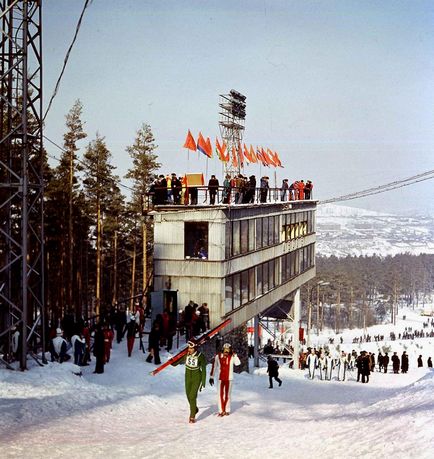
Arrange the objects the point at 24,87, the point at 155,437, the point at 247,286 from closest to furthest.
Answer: the point at 155,437
the point at 24,87
the point at 247,286

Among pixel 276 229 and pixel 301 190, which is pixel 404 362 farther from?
pixel 301 190

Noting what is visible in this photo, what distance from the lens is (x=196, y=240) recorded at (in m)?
25.7

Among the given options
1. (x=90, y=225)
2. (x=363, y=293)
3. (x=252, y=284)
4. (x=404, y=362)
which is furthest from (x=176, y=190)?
(x=363, y=293)

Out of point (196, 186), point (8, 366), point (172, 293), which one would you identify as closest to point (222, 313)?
point (172, 293)

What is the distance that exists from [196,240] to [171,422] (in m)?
14.0

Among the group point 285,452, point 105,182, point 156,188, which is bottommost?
point 285,452

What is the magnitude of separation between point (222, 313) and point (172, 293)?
246 centimetres

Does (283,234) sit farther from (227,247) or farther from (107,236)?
(107,236)

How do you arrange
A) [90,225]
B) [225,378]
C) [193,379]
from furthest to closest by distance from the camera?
1. [90,225]
2. [225,378]
3. [193,379]

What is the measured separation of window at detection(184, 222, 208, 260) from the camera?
980 inches

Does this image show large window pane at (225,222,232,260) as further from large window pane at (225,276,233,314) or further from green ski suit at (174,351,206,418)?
green ski suit at (174,351,206,418)

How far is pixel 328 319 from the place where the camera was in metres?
141

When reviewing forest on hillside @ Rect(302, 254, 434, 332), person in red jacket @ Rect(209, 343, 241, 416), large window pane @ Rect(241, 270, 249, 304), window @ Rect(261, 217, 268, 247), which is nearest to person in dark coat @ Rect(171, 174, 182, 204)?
large window pane @ Rect(241, 270, 249, 304)

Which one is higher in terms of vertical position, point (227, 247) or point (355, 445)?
point (227, 247)
